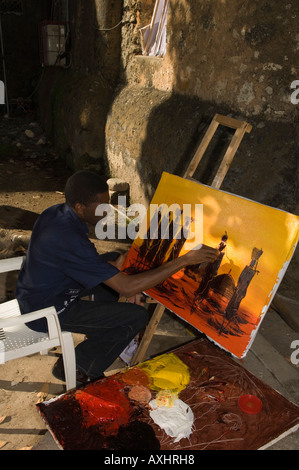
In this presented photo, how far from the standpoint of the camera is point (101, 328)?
2.38m

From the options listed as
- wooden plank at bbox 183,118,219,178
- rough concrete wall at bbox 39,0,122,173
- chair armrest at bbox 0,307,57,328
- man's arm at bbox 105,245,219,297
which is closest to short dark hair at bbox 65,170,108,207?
man's arm at bbox 105,245,219,297

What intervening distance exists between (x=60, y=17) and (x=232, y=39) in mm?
7076

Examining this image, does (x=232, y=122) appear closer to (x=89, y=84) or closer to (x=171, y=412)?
(x=171, y=412)

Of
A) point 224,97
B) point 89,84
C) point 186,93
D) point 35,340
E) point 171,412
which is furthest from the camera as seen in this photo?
point 89,84

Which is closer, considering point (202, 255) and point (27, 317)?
point (27, 317)

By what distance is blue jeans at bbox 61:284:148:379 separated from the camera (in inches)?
92.4

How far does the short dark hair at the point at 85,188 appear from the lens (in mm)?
2125

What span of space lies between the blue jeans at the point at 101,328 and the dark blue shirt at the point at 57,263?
0.16 metres

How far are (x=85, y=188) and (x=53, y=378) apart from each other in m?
1.32

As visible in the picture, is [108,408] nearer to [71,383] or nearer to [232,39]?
[71,383]

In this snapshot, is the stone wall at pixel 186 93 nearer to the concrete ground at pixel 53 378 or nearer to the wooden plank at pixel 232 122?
the wooden plank at pixel 232 122

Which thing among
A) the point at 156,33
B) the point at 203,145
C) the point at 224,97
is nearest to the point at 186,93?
the point at 224,97

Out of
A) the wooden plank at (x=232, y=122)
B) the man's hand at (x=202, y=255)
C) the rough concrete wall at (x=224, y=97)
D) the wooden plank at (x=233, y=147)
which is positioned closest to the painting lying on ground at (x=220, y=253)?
the man's hand at (x=202, y=255)

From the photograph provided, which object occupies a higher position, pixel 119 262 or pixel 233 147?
pixel 233 147
